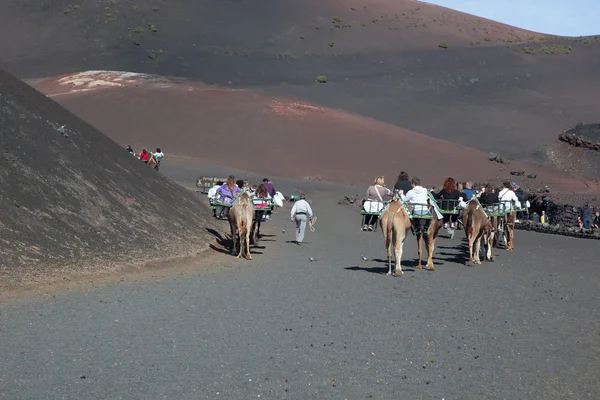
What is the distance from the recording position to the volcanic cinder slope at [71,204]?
17.8 metres

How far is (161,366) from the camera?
33.9ft

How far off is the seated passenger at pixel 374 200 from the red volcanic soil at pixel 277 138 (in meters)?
42.4

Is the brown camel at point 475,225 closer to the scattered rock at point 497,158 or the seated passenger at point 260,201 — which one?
the seated passenger at point 260,201

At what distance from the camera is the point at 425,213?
20.3 meters

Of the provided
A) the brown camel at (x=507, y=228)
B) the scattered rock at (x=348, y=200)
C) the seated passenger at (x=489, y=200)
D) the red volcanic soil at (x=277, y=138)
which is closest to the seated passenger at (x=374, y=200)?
the seated passenger at (x=489, y=200)

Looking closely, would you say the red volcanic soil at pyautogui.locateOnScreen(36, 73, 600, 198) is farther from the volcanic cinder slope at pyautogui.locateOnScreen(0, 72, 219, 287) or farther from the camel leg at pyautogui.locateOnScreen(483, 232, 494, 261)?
the camel leg at pyautogui.locateOnScreen(483, 232, 494, 261)

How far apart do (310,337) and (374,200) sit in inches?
334

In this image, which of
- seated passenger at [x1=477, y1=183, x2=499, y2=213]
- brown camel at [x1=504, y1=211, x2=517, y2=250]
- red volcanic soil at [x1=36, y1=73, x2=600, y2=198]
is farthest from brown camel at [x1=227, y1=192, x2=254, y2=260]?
red volcanic soil at [x1=36, y1=73, x2=600, y2=198]

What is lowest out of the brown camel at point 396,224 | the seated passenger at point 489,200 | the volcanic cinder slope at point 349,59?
the brown camel at point 396,224

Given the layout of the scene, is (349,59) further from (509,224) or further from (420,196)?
(420,196)

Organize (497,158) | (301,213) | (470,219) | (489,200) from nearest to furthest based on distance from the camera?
(470,219), (489,200), (301,213), (497,158)

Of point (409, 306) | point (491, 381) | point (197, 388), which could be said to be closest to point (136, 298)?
point (409, 306)

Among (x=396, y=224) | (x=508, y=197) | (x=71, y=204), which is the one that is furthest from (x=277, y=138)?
(x=396, y=224)

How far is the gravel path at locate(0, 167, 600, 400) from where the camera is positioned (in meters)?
9.68
